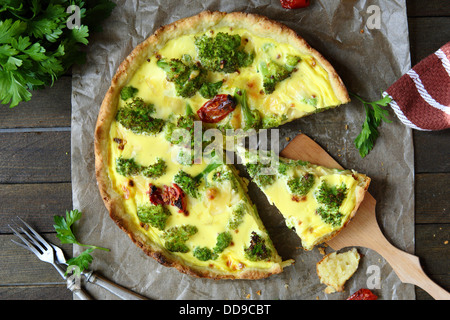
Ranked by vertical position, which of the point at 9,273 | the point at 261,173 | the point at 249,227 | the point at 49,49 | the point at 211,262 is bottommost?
the point at 9,273

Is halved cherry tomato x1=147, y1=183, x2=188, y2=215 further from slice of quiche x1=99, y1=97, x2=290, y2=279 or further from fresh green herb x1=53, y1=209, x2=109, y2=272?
fresh green herb x1=53, y1=209, x2=109, y2=272

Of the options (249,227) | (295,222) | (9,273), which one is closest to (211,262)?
(249,227)

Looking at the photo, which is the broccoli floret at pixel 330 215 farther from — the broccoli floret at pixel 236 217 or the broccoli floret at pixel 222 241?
the broccoli floret at pixel 222 241

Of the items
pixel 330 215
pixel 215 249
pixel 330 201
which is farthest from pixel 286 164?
pixel 215 249

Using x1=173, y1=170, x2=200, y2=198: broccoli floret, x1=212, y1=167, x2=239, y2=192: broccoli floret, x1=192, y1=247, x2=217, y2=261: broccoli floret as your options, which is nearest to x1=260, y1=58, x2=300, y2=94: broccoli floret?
x1=212, y1=167, x2=239, y2=192: broccoli floret

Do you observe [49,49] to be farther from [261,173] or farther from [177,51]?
[261,173]

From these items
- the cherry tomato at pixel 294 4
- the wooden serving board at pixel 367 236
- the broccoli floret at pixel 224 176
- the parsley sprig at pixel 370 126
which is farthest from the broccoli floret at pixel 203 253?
the cherry tomato at pixel 294 4

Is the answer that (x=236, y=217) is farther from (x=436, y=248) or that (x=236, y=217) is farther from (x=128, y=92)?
(x=436, y=248)
